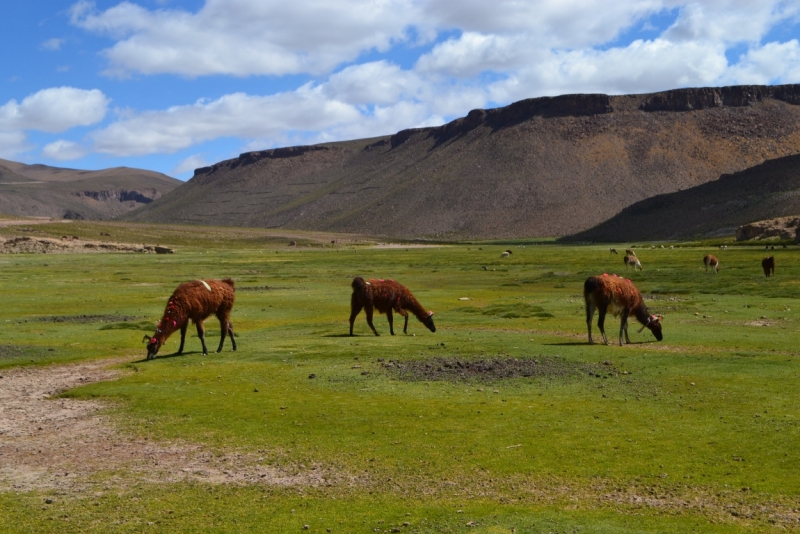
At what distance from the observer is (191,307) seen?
77.4 ft

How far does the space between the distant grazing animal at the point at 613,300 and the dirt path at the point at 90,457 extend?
45.3 ft

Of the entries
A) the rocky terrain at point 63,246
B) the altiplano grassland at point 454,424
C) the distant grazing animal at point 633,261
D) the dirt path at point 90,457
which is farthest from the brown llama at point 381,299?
the rocky terrain at point 63,246

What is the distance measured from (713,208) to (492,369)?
165 meters

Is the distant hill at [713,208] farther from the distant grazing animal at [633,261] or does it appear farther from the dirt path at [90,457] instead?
the dirt path at [90,457]

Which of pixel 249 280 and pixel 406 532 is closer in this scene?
pixel 406 532

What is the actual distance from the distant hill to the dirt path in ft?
474

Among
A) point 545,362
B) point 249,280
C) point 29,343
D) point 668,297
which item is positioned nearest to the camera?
point 545,362

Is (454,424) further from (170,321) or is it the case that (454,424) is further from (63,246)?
(63,246)

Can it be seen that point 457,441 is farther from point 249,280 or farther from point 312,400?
point 249,280

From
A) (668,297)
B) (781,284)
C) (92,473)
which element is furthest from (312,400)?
(781,284)

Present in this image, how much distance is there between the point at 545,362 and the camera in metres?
21.2

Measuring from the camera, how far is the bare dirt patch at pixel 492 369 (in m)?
19.7

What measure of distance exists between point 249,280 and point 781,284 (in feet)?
114

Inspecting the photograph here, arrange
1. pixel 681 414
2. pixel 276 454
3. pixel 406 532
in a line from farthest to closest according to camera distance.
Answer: pixel 681 414 → pixel 276 454 → pixel 406 532
